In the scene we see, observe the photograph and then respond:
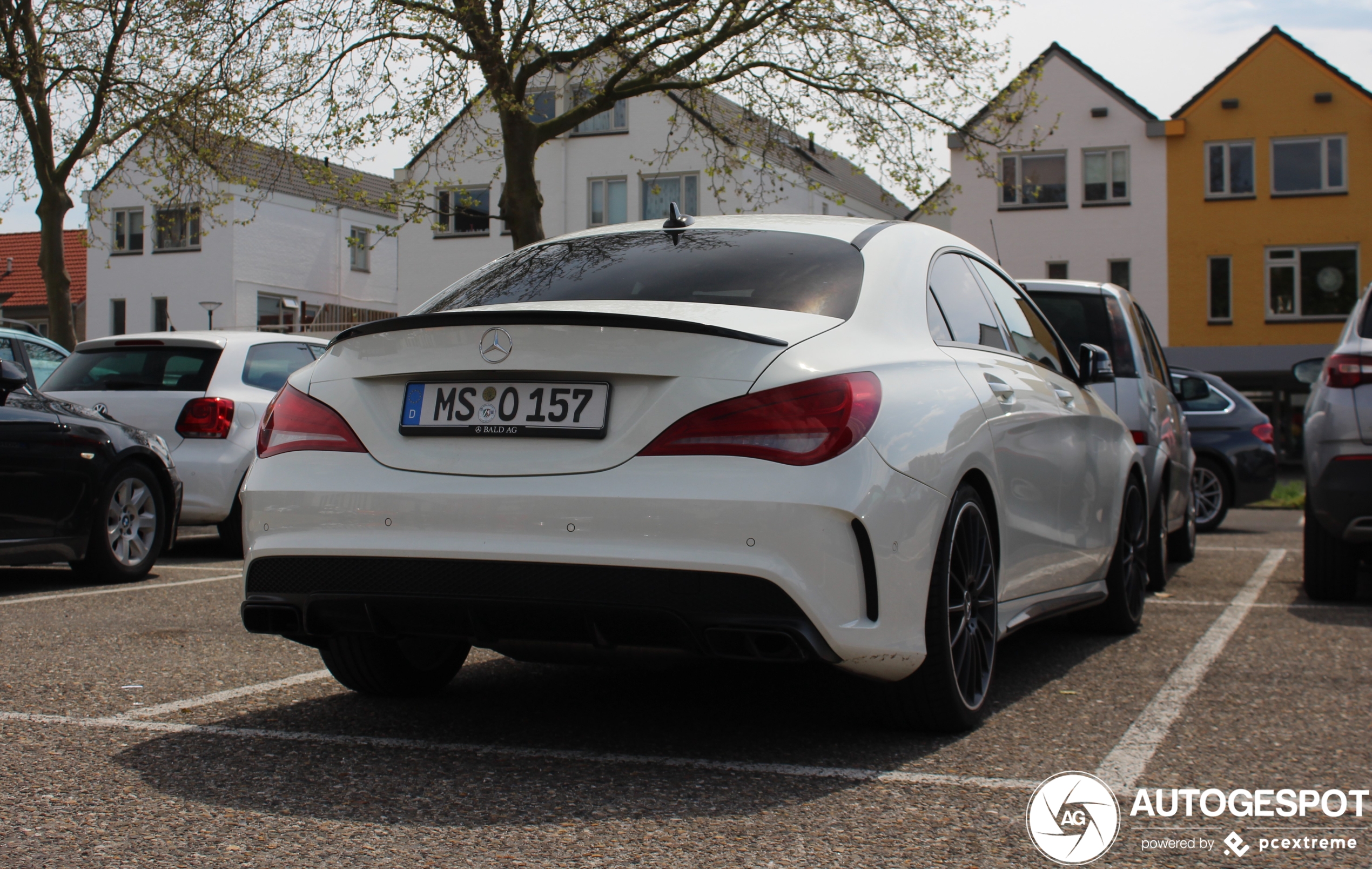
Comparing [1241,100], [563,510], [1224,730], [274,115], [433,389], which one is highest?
[1241,100]

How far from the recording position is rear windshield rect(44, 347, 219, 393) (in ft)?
32.3

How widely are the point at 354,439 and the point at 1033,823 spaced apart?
1957 mm

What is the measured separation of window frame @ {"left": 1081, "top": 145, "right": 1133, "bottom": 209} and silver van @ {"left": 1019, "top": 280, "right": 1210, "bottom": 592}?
90.9ft

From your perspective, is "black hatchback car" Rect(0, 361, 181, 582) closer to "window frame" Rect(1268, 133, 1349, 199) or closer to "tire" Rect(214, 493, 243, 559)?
"tire" Rect(214, 493, 243, 559)

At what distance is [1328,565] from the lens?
762cm

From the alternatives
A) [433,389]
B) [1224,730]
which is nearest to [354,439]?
[433,389]

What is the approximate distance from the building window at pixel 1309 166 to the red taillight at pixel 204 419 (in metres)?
30.4

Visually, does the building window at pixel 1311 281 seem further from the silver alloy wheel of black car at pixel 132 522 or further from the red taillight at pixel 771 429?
the red taillight at pixel 771 429

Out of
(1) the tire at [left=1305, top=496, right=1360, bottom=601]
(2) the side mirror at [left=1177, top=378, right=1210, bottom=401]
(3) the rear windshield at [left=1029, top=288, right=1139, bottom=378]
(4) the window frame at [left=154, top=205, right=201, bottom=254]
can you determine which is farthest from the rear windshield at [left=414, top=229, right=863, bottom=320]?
(4) the window frame at [left=154, top=205, right=201, bottom=254]

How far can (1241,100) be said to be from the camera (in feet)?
114

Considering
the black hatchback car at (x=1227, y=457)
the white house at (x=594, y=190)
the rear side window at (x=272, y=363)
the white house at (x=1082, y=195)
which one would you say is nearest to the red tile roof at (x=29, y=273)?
the white house at (x=594, y=190)

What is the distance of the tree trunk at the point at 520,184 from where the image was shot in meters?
19.3

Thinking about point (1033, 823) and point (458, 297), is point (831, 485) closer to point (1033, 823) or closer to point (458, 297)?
point (1033, 823)

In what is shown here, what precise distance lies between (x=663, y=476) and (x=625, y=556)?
0.22 m
